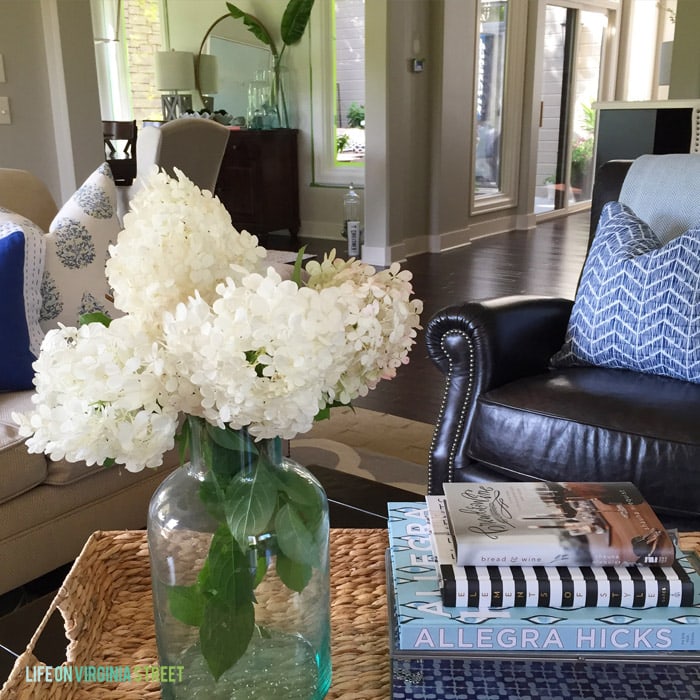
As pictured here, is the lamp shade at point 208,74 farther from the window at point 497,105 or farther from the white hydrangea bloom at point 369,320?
the white hydrangea bloom at point 369,320

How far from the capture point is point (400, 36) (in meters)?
5.52

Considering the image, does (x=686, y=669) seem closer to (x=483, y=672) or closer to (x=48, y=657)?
(x=483, y=672)

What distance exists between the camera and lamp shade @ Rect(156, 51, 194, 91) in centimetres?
682

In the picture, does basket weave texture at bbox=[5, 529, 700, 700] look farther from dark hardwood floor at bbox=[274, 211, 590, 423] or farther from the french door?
the french door

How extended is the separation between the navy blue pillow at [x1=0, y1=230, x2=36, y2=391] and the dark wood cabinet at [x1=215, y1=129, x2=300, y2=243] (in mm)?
4876

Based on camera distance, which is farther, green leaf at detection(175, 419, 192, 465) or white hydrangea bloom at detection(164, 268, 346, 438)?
green leaf at detection(175, 419, 192, 465)

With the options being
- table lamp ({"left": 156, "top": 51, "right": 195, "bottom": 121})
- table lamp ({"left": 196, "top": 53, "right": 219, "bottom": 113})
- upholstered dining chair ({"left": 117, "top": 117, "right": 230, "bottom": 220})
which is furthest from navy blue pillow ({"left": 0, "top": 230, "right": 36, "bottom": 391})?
table lamp ({"left": 196, "top": 53, "right": 219, "bottom": 113})

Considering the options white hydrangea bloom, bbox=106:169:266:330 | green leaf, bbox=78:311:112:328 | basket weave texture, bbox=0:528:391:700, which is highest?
white hydrangea bloom, bbox=106:169:266:330

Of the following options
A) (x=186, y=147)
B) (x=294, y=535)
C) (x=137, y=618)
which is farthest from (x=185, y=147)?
(x=294, y=535)

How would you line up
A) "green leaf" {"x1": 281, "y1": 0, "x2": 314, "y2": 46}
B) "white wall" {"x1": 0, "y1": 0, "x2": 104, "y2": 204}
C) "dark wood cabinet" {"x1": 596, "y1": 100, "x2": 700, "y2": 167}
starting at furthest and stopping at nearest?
"green leaf" {"x1": 281, "y1": 0, "x2": 314, "y2": 46}
"dark wood cabinet" {"x1": 596, "y1": 100, "x2": 700, "y2": 167}
"white wall" {"x1": 0, "y1": 0, "x2": 104, "y2": 204}

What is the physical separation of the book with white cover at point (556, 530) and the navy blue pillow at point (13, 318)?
1214mm

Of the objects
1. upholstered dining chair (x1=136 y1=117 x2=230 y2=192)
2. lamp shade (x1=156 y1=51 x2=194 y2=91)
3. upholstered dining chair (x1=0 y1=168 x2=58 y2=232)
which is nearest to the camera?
upholstered dining chair (x1=0 y1=168 x2=58 y2=232)

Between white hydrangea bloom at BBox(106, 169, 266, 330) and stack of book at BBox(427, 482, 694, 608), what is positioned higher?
white hydrangea bloom at BBox(106, 169, 266, 330)

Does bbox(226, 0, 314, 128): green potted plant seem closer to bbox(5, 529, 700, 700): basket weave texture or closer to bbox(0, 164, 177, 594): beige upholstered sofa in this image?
bbox(0, 164, 177, 594): beige upholstered sofa
